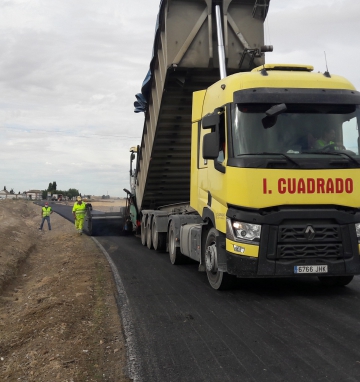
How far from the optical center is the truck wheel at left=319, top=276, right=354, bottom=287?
7.29 meters

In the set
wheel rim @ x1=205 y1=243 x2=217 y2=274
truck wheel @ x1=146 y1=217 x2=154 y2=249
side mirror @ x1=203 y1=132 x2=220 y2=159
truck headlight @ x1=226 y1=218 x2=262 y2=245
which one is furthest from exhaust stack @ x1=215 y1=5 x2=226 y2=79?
truck wheel @ x1=146 y1=217 x2=154 y2=249

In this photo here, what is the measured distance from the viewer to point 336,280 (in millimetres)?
7406

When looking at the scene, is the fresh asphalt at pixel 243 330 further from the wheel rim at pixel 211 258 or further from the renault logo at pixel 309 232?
the renault logo at pixel 309 232

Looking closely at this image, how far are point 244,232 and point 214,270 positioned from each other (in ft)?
3.81

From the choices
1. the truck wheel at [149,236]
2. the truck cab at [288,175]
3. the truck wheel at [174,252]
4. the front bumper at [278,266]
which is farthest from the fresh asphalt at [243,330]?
the truck wheel at [149,236]

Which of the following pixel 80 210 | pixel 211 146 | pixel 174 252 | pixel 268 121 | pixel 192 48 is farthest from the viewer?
pixel 80 210

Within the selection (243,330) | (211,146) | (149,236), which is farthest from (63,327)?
(149,236)

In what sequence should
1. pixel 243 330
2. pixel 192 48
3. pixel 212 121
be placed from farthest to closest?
pixel 192 48 → pixel 212 121 → pixel 243 330

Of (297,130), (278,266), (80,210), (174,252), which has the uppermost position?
(297,130)

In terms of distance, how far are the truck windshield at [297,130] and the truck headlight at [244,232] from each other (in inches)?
35.7

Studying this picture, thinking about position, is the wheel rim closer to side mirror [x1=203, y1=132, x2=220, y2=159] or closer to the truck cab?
the truck cab

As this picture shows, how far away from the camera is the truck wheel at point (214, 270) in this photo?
7023 millimetres

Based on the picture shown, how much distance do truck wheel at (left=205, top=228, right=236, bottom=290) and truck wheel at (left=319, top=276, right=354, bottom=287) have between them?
5.04ft

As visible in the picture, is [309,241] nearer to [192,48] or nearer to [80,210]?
[192,48]
